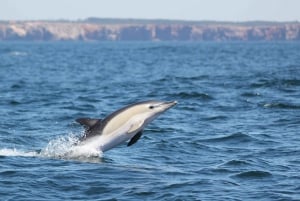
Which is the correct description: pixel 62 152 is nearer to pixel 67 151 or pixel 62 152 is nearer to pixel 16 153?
pixel 67 151

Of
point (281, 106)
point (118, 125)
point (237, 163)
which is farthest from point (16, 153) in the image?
point (281, 106)

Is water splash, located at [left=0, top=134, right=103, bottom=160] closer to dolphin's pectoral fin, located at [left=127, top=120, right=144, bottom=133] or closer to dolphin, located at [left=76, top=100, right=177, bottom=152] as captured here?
dolphin, located at [left=76, top=100, right=177, bottom=152]

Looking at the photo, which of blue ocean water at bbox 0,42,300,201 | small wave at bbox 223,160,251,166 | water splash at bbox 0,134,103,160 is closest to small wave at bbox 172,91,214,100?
blue ocean water at bbox 0,42,300,201

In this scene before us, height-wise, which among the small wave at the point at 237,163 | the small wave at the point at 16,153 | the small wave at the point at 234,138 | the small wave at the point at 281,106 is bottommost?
the small wave at the point at 281,106

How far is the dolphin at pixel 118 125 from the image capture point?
57.8 feet

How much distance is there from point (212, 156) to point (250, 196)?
475 cm

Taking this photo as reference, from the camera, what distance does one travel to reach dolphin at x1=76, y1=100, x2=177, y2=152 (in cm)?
1762

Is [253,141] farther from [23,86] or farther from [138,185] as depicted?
[23,86]

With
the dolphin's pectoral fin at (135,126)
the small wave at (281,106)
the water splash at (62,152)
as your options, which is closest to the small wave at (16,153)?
the water splash at (62,152)

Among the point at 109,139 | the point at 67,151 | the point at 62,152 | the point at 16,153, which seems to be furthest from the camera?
the point at 16,153

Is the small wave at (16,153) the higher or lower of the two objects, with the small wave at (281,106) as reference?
higher

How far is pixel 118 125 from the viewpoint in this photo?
1762 centimetres

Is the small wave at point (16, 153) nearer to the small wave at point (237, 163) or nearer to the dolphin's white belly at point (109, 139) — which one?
the dolphin's white belly at point (109, 139)

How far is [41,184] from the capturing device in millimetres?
15641
